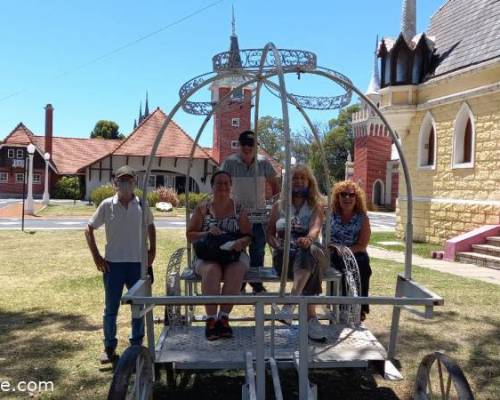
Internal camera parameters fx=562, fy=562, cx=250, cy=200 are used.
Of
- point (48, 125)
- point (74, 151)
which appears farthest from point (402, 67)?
point (74, 151)

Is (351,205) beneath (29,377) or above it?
above

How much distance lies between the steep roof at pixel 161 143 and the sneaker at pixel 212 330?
36.3m

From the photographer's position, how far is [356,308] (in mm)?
4711

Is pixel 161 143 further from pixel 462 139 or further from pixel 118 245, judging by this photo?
pixel 118 245

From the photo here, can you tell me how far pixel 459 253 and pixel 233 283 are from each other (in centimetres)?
914

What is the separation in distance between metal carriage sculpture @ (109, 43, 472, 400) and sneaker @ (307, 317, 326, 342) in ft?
0.17

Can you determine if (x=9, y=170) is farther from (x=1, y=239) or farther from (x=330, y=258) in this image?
(x=330, y=258)

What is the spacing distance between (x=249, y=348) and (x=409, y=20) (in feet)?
50.0

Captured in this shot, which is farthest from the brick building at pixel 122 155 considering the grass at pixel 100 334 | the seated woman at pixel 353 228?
the seated woman at pixel 353 228

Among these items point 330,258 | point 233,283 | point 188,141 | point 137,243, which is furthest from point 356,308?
point 188,141

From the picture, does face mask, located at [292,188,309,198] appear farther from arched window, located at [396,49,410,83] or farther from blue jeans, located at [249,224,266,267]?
arched window, located at [396,49,410,83]

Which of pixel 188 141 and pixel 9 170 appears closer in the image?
pixel 188 141

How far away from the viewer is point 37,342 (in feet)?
17.9

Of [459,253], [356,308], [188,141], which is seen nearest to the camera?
[356,308]
